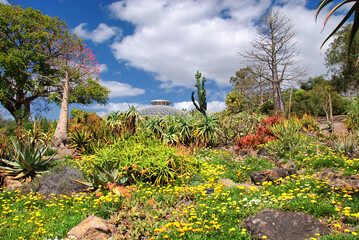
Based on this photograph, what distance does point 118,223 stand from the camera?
3953 millimetres

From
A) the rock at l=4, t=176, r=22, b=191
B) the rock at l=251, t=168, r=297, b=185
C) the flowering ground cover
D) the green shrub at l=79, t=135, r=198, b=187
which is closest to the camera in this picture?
the flowering ground cover

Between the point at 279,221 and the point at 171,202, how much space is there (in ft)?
6.37

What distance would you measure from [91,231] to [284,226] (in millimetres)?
2568

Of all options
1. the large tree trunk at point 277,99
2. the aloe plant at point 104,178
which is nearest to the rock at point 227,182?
the aloe plant at point 104,178

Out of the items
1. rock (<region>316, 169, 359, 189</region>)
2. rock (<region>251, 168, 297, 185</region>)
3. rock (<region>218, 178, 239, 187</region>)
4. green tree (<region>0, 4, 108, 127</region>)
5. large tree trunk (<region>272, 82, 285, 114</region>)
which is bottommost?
rock (<region>218, 178, 239, 187</region>)

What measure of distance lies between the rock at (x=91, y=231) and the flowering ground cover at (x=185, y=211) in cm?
21

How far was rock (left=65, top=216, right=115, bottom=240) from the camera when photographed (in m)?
3.43

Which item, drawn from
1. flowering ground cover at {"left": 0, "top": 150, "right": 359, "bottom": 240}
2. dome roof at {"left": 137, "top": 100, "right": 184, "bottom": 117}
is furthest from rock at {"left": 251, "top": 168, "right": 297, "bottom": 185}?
dome roof at {"left": 137, "top": 100, "right": 184, "bottom": 117}

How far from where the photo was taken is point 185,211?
405cm

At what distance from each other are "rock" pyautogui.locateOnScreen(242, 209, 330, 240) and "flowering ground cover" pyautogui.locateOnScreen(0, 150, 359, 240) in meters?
0.12

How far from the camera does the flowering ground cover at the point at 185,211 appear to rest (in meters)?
3.42

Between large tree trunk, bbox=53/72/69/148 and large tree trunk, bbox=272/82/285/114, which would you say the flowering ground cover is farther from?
large tree trunk, bbox=272/82/285/114

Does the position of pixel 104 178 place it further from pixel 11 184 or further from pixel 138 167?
pixel 11 184

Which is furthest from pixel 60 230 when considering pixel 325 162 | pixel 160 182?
pixel 325 162
